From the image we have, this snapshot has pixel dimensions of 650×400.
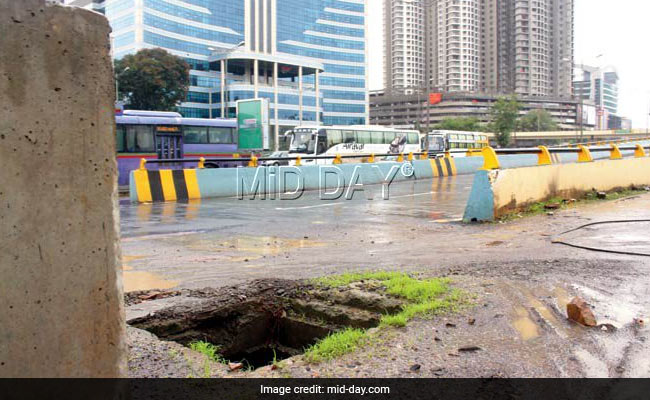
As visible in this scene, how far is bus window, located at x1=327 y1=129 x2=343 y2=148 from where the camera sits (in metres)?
40.2

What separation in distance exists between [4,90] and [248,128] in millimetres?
33239

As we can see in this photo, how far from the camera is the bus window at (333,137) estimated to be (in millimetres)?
40219

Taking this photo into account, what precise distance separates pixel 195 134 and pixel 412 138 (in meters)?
25.8

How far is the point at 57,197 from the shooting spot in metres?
2.23

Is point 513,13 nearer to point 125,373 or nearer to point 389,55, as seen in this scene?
point 389,55

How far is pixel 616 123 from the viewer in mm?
198125

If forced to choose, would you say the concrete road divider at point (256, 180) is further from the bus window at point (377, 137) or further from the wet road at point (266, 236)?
the bus window at point (377, 137)

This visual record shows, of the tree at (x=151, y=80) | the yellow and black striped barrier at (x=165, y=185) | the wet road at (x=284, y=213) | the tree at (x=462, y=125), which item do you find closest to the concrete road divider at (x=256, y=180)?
the yellow and black striped barrier at (x=165, y=185)

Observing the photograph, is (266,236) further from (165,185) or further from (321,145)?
(321,145)

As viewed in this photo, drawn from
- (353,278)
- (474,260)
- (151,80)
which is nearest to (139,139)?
(474,260)

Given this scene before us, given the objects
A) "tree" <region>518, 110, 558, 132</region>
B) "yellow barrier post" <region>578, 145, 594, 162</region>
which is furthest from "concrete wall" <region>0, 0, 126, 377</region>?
"tree" <region>518, 110, 558, 132</region>

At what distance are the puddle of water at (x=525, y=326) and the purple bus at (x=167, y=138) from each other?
69.9ft

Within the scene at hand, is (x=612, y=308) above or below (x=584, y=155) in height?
below

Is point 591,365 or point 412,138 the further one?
point 412,138
